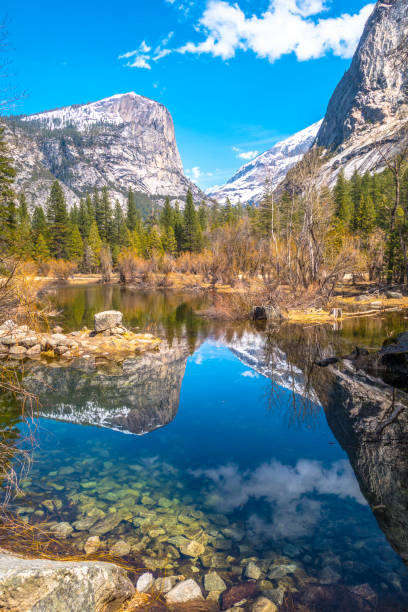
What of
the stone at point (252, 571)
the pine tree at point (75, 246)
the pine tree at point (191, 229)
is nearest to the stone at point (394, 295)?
the stone at point (252, 571)

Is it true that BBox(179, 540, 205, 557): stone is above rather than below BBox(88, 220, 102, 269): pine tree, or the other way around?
below

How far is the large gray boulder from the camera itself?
204cm

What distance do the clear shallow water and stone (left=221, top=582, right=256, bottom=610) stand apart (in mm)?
95

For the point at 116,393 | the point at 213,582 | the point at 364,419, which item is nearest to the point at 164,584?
the point at 213,582

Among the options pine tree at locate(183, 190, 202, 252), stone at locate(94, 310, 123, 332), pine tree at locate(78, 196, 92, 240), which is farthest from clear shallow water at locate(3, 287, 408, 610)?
pine tree at locate(78, 196, 92, 240)

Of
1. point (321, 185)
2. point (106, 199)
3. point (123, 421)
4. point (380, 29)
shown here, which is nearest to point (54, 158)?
point (106, 199)

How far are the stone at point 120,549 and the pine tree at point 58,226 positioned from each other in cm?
6270

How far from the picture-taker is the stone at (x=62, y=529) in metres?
3.89

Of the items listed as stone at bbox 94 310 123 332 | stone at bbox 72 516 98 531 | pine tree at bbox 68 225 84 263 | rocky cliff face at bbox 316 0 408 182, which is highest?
rocky cliff face at bbox 316 0 408 182

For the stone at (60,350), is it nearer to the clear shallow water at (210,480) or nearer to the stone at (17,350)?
the stone at (17,350)

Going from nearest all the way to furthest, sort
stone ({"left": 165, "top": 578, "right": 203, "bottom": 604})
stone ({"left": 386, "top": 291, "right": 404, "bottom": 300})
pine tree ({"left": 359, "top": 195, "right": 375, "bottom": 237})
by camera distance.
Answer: stone ({"left": 165, "top": 578, "right": 203, "bottom": 604}), stone ({"left": 386, "top": 291, "right": 404, "bottom": 300}), pine tree ({"left": 359, "top": 195, "right": 375, "bottom": 237})

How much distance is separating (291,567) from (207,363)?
8102 millimetres

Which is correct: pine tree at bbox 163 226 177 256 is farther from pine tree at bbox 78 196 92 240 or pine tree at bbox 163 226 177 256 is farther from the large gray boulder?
the large gray boulder

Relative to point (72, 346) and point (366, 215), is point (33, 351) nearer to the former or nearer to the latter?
point (72, 346)
